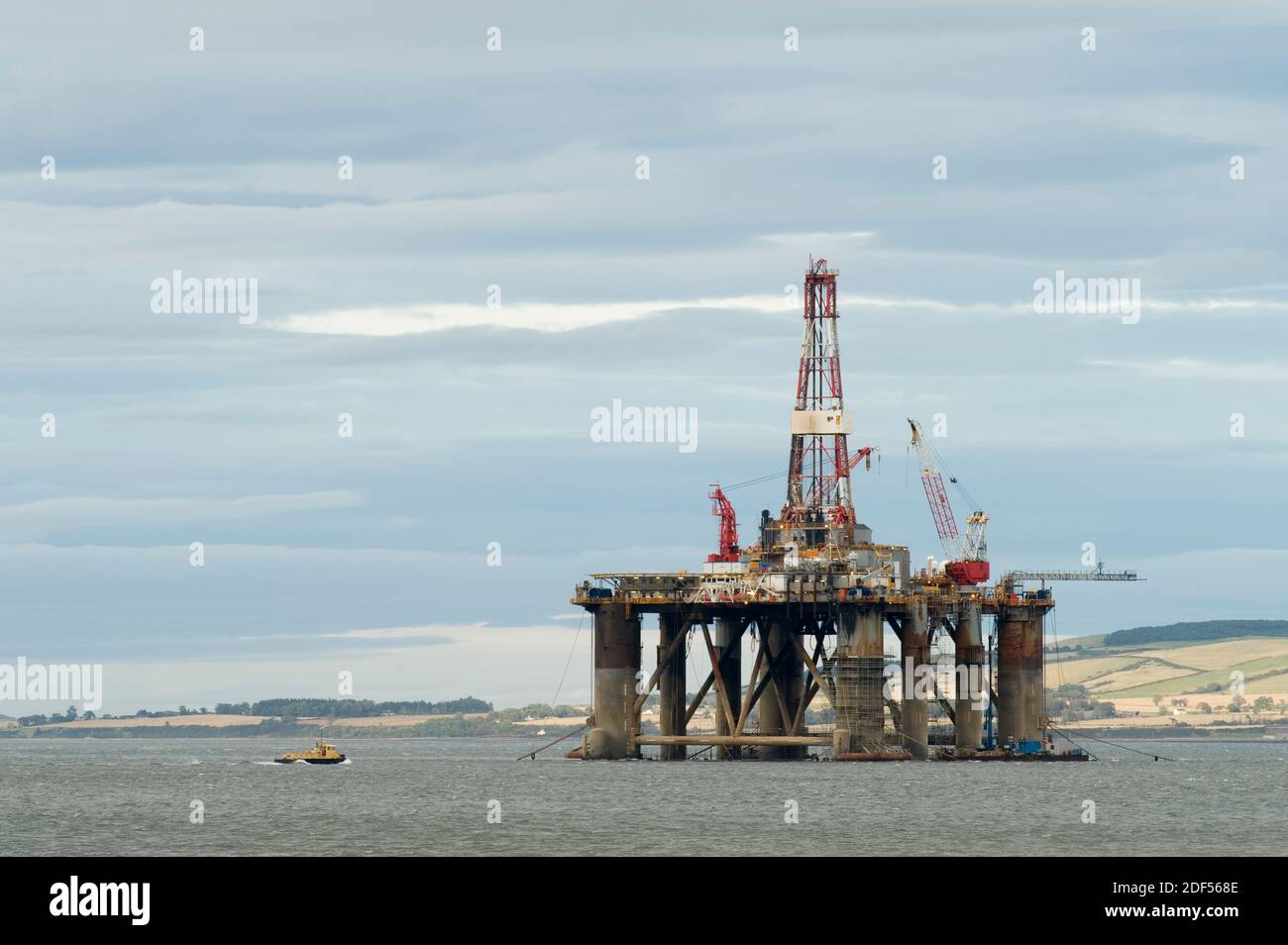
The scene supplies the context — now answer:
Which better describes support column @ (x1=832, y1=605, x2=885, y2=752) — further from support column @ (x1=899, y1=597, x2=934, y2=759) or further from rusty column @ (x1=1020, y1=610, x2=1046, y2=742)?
rusty column @ (x1=1020, y1=610, x2=1046, y2=742)

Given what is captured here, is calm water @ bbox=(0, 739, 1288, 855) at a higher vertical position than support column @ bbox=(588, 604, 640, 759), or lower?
lower

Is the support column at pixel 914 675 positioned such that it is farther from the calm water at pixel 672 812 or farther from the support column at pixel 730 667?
the support column at pixel 730 667

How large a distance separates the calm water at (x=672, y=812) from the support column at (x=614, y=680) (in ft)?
6.45

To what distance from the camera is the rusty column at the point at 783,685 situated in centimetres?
18762

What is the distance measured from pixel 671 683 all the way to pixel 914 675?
2097cm

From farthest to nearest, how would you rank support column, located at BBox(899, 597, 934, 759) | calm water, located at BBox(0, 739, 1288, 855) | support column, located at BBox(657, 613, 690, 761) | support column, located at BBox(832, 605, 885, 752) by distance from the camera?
support column, located at BBox(657, 613, 690, 761) < support column, located at BBox(899, 597, 934, 759) < support column, located at BBox(832, 605, 885, 752) < calm water, located at BBox(0, 739, 1288, 855)

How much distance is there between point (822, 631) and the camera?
18675cm

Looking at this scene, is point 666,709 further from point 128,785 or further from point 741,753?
point 128,785

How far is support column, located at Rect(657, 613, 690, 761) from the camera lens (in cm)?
18500

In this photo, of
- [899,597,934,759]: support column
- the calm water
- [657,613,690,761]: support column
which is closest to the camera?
the calm water

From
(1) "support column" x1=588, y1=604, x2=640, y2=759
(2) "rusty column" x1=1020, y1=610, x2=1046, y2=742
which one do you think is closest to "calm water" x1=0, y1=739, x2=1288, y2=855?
(1) "support column" x1=588, y1=604, x2=640, y2=759

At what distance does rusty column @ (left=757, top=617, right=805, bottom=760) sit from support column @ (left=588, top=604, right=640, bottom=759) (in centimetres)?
1209

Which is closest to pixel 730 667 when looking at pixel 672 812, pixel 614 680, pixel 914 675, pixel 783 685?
pixel 783 685
